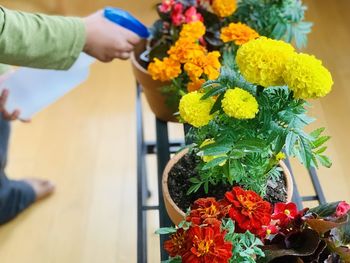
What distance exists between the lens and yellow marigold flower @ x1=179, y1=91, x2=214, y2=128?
0.63 metres

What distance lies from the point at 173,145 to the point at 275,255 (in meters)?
0.61

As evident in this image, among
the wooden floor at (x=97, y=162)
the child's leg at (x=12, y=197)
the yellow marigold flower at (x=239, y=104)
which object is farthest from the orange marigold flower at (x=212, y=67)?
the child's leg at (x=12, y=197)

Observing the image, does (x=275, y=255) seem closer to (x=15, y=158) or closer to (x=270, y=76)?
(x=270, y=76)

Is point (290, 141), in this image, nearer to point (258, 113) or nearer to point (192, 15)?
point (258, 113)

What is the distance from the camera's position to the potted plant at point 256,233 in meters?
0.56

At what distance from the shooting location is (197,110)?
633mm

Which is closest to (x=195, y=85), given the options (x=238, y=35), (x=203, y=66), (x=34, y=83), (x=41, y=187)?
(x=203, y=66)

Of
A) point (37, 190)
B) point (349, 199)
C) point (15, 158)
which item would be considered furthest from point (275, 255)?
point (15, 158)

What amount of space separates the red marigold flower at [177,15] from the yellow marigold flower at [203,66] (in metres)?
0.19

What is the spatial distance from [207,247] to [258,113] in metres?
0.20

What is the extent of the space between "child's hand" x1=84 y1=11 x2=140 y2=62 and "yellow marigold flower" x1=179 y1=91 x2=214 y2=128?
40 cm

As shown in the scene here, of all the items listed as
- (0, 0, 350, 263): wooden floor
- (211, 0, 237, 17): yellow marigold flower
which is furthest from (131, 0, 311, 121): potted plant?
(0, 0, 350, 263): wooden floor

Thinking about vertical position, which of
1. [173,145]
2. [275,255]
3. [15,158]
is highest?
[15,158]

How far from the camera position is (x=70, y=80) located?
56.7 inches
